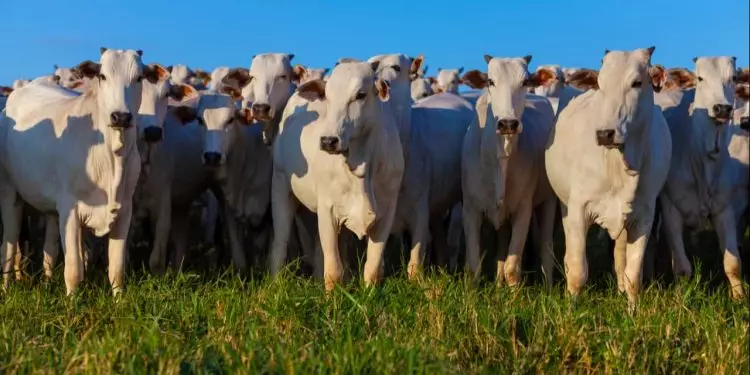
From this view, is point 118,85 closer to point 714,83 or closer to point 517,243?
point 517,243

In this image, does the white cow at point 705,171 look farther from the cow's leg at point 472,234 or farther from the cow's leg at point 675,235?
the cow's leg at point 472,234

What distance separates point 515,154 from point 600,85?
146 centimetres

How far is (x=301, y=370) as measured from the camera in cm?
596

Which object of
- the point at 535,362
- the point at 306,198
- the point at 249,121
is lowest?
the point at 535,362

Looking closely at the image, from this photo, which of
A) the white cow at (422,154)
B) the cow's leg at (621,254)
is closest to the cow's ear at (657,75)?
the cow's leg at (621,254)

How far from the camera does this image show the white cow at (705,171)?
1105 cm

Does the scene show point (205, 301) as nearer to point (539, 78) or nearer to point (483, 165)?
point (483, 165)

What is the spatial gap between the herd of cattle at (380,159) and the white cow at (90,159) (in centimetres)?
2

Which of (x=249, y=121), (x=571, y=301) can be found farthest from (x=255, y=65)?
(x=571, y=301)

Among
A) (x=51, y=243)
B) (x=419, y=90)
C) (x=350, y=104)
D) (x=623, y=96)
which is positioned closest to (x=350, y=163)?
(x=350, y=104)

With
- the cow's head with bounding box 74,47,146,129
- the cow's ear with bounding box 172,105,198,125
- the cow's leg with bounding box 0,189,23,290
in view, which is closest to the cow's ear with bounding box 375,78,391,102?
the cow's head with bounding box 74,47,146,129

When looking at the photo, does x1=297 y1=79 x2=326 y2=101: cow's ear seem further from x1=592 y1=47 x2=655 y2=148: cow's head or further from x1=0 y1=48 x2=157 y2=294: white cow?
x1=592 y1=47 x2=655 y2=148: cow's head

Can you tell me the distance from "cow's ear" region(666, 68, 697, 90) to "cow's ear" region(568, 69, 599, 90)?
4.32 feet

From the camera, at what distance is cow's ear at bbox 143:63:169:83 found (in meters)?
10.0
